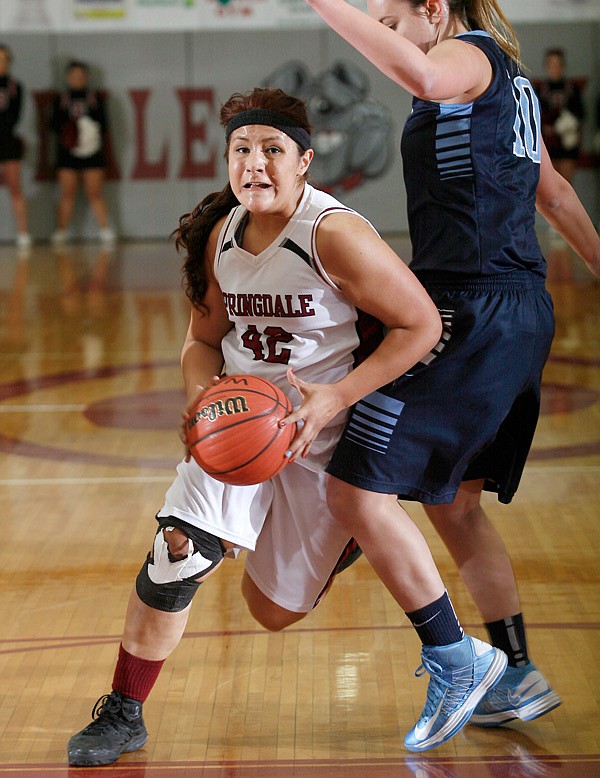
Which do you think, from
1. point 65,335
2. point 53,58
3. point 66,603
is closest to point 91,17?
point 53,58

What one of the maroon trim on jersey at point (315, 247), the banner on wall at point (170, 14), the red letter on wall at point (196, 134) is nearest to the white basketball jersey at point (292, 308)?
the maroon trim on jersey at point (315, 247)

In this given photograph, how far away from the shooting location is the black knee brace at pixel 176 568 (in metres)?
2.45

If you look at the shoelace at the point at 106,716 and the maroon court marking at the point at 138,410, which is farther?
the maroon court marking at the point at 138,410

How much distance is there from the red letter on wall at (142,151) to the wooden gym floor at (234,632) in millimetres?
8951

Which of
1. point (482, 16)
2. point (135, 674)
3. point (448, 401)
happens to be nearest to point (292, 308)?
point (448, 401)

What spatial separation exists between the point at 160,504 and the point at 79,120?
1067 cm

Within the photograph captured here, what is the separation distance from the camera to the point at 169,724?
8.93 ft

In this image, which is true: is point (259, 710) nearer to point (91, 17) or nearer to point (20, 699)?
point (20, 699)

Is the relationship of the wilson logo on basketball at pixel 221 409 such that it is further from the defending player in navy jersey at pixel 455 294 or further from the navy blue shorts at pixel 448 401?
the navy blue shorts at pixel 448 401

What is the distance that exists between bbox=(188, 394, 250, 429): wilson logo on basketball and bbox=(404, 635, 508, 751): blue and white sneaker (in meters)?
0.69

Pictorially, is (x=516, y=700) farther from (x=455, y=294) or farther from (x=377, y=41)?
(x=377, y=41)

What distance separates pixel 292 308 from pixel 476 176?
1.56 ft

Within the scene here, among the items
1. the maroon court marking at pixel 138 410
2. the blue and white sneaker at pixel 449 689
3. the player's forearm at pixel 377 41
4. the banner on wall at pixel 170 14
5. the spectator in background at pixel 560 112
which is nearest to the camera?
the player's forearm at pixel 377 41

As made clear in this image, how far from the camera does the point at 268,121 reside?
2.47 meters
